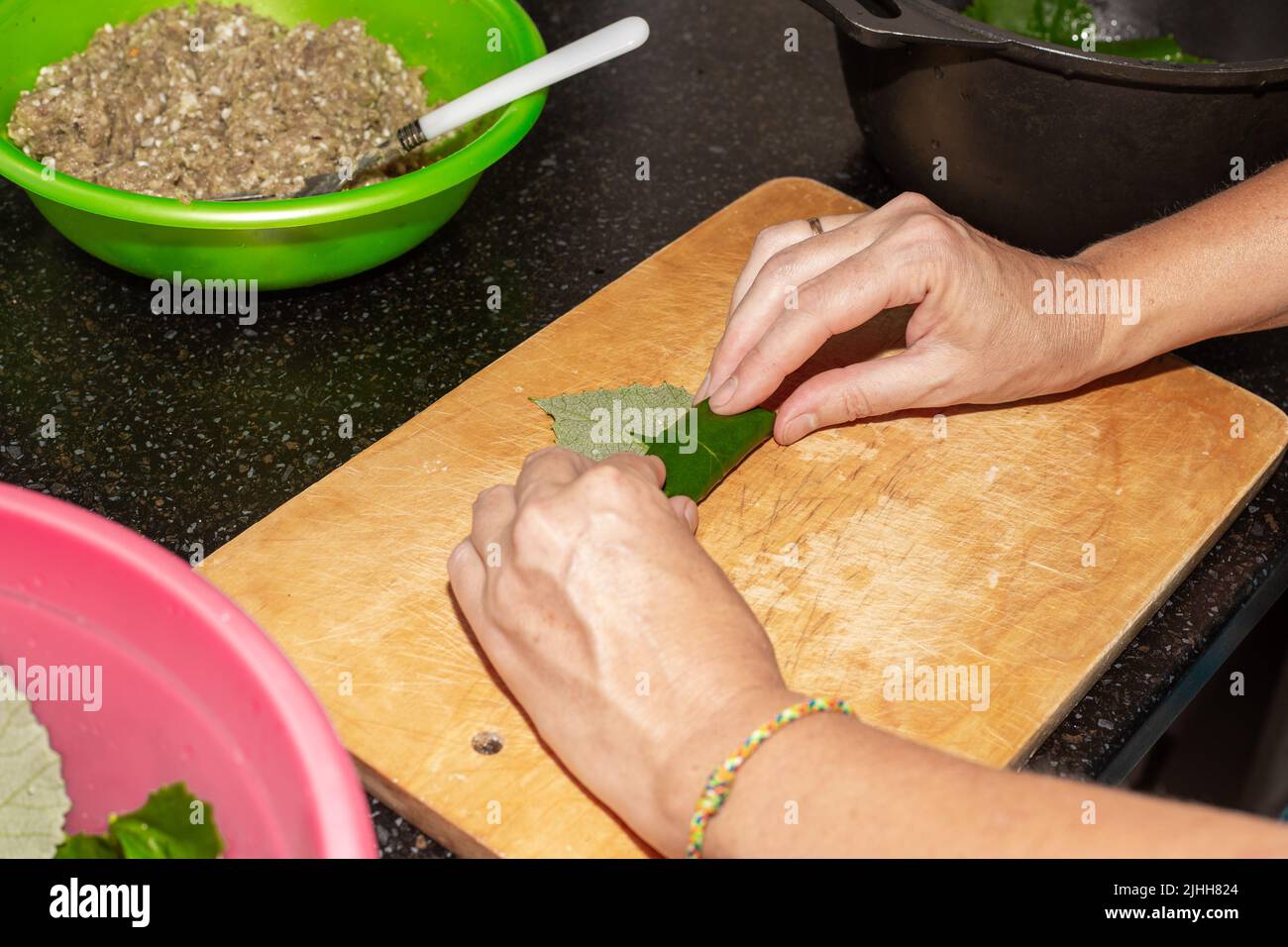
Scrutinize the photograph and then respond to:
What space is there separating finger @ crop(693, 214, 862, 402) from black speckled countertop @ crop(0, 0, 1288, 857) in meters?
0.23

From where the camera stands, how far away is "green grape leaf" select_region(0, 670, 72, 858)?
2.44ft

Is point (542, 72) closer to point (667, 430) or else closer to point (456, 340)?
point (456, 340)

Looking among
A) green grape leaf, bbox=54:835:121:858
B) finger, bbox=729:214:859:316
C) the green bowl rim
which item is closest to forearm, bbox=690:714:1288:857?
green grape leaf, bbox=54:835:121:858

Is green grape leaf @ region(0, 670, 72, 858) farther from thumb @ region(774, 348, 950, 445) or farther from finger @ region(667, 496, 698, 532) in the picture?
thumb @ region(774, 348, 950, 445)

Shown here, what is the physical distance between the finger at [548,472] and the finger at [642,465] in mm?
23

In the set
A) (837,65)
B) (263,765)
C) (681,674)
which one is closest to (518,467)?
(681,674)

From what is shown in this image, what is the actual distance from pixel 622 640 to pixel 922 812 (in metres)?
0.23

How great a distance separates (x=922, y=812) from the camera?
728 mm

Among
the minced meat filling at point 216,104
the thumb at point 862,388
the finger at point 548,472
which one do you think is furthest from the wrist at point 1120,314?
the minced meat filling at point 216,104

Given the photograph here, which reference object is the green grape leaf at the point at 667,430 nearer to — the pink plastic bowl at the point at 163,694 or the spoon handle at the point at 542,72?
the spoon handle at the point at 542,72

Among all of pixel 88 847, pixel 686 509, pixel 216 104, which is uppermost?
pixel 216 104

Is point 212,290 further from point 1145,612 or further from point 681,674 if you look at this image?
point 1145,612

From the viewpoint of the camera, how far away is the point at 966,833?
71 cm

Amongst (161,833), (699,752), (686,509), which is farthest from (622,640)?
(161,833)
